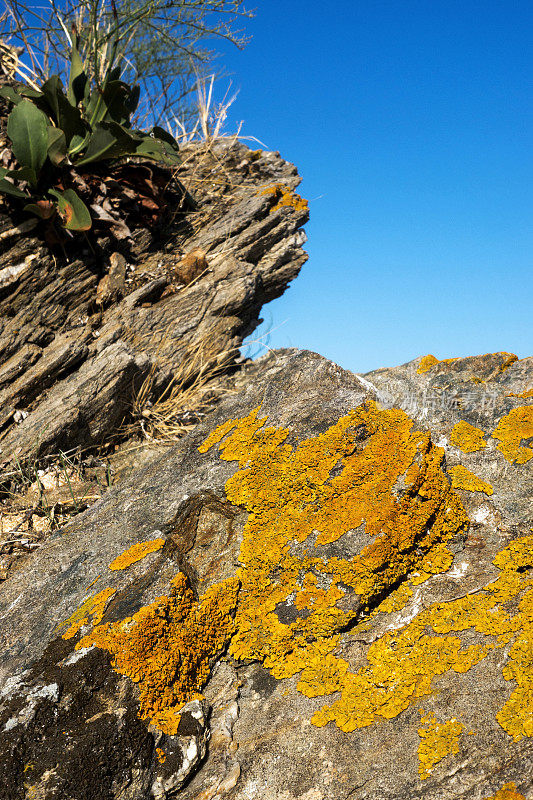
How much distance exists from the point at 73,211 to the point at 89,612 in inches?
159

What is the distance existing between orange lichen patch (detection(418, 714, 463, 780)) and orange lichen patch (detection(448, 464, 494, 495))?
3.43ft

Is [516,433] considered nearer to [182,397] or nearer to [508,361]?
[508,361]

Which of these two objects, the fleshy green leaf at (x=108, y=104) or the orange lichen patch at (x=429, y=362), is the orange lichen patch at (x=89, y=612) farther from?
the fleshy green leaf at (x=108, y=104)

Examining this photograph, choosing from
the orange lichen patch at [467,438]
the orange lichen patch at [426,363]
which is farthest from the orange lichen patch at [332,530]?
the orange lichen patch at [426,363]

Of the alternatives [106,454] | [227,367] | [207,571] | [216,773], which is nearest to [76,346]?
[106,454]

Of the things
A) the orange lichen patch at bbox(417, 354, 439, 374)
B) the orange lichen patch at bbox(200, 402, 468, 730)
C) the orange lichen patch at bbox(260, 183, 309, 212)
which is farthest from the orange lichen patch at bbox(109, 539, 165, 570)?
the orange lichen patch at bbox(260, 183, 309, 212)

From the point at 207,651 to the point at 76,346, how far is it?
3513 mm

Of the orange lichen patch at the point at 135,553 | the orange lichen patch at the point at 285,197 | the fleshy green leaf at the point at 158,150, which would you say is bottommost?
the orange lichen patch at the point at 135,553

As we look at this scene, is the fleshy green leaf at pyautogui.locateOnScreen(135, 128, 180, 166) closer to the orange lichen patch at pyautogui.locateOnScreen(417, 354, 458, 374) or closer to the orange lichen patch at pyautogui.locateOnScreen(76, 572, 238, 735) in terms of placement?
the orange lichen patch at pyautogui.locateOnScreen(417, 354, 458, 374)

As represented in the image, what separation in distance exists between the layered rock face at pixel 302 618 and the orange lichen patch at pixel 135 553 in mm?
11

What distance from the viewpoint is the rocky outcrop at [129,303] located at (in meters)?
4.92

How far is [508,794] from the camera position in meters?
1.66

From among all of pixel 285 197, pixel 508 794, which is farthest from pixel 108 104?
pixel 508 794

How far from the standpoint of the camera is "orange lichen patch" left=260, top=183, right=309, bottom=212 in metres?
7.11
